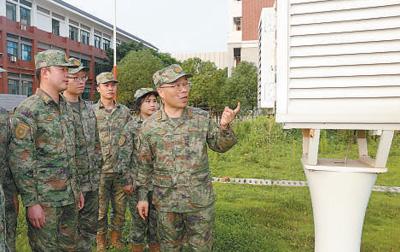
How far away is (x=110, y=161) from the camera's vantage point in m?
3.93

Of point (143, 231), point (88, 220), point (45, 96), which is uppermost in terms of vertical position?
point (45, 96)

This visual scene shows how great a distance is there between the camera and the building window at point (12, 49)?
68.9ft

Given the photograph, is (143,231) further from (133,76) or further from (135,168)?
(133,76)

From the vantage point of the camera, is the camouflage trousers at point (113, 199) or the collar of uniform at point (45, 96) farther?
the camouflage trousers at point (113, 199)

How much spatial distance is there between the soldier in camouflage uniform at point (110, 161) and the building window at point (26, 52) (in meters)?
20.5

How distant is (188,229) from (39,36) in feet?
77.8

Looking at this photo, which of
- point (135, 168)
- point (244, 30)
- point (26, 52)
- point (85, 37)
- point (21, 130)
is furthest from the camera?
point (85, 37)

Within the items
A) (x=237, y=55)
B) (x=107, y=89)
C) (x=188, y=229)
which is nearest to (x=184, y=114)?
(x=188, y=229)

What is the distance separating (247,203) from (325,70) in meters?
3.65

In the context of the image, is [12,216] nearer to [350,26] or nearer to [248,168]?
[350,26]

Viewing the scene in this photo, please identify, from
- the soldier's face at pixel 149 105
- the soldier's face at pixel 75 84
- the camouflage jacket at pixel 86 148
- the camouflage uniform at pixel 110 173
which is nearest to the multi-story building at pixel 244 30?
the soldier's face at pixel 149 105

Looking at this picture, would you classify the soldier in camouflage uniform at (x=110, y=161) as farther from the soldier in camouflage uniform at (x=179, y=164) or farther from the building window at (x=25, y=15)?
the building window at (x=25, y=15)

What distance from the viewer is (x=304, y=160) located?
2.52m

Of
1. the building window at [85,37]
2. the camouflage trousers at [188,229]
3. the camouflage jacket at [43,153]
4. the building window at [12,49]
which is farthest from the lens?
the building window at [85,37]
